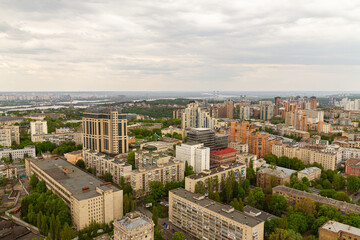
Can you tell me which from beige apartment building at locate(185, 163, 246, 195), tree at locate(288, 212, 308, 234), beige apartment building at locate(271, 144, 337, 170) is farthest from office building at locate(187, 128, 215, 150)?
tree at locate(288, 212, 308, 234)

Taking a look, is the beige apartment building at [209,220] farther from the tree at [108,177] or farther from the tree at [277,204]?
the tree at [108,177]

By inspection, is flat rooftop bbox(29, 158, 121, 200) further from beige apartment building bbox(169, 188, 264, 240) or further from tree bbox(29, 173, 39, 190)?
beige apartment building bbox(169, 188, 264, 240)

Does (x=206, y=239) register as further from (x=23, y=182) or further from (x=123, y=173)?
(x=23, y=182)

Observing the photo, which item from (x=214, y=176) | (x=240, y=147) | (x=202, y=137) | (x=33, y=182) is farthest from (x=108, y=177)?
(x=240, y=147)

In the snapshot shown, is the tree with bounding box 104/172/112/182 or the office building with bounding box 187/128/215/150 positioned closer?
the tree with bounding box 104/172/112/182

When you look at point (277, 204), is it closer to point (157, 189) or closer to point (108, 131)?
point (157, 189)

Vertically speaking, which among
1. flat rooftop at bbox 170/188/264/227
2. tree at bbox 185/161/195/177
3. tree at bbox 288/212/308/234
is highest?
flat rooftop at bbox 170/188/264/227
